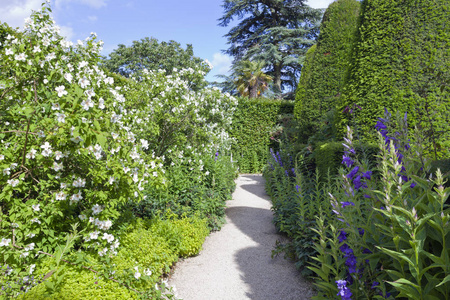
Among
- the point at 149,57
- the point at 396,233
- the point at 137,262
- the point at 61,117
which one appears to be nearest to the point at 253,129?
the point at 137,262

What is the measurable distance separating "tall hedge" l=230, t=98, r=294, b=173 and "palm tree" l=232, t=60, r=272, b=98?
697 centimetres

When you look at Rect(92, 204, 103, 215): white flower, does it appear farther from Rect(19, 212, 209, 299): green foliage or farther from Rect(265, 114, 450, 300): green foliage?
Rect(265, 114, 450, 300): green foliage

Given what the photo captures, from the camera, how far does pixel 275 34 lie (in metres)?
20.4

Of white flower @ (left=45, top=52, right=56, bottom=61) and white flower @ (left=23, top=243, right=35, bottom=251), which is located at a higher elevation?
white flower @ (left=45, top=52, right=56, bottom=61)

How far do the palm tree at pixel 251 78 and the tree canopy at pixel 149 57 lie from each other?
6.69m

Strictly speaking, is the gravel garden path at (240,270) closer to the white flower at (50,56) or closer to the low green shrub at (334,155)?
the low green shrub at (334,155)

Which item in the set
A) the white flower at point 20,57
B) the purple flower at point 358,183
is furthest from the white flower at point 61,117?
the purple flower at point 358,183

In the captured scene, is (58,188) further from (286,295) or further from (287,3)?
(287,3)

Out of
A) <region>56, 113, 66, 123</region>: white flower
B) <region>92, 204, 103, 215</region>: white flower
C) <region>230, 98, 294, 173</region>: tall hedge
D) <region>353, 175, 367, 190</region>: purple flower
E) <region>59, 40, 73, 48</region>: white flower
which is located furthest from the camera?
<region>230, 98, 294, 173</region>: tall hedge

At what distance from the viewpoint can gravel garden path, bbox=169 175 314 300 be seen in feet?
11.5

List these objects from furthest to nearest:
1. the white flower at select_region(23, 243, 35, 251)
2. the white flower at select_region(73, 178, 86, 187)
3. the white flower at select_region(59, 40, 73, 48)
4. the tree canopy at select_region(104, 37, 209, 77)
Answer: the tree canopy at select_region(104, 37, 209, 77) → the white flower at select_region(59, 40, 73, 48) → the white flower at select_region(73, 178, 86, 187) → the white flower at select_region(23, 243, 35, 251)

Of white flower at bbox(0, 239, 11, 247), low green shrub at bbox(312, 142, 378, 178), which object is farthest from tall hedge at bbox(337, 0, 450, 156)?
white flower at bbox(0, 239, 11, 247)

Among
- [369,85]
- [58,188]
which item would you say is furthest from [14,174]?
[369,85]

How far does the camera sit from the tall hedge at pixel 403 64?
4645 millimetres
